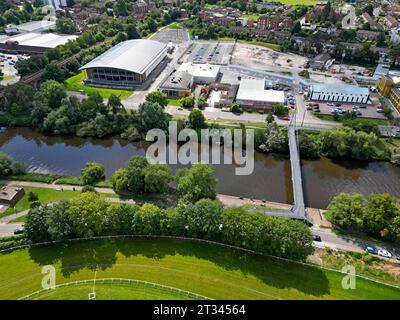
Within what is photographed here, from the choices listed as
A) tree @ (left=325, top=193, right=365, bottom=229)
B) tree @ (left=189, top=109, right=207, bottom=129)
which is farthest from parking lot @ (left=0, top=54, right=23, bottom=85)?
tree @ (left=325, top=193, right=365, bottom=229)

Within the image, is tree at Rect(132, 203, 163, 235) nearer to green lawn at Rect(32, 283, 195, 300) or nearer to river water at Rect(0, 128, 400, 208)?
green lawn at Rect(32, 283, 195, 300)

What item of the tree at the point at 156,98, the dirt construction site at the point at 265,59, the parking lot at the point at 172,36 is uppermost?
the tree at the point at 156,98

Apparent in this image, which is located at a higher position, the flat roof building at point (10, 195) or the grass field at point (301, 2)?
the grass field at point (301, 2)

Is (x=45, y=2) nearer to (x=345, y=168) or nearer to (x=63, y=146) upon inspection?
(x=63, y=146)

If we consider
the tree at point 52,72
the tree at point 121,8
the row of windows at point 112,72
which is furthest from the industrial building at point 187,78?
the tree at point 121,8

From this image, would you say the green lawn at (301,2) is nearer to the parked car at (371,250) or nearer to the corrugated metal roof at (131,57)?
the corrugated metal roof at (131,57)

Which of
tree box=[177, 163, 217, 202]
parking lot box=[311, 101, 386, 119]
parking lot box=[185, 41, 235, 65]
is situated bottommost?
parking lot box=[185, 41, 235, 65]
